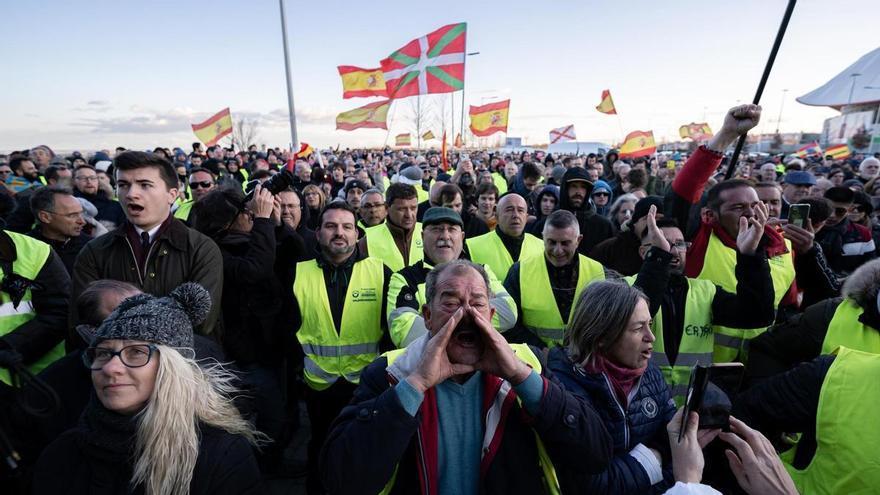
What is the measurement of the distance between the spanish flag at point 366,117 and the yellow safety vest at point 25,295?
12.4 meters

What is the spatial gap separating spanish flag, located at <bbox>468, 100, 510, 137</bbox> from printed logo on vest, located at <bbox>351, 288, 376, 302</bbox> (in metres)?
16.9

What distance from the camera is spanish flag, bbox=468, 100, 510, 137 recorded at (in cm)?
1938

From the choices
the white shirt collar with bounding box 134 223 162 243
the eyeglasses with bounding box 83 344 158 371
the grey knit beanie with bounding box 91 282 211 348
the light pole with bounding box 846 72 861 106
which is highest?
the light pole with bounding box 846 72 861 106

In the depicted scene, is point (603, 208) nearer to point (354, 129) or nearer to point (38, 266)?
point (38, 266)

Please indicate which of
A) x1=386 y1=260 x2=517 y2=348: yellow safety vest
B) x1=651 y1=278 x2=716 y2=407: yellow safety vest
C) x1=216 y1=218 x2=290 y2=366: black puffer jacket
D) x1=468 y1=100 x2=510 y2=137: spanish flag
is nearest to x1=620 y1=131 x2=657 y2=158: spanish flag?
x1=468 y1=100 x2=510 y2=137: spanish flag

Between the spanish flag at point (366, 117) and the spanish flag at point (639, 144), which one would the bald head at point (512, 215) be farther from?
the spanish flag at point (639, 144)

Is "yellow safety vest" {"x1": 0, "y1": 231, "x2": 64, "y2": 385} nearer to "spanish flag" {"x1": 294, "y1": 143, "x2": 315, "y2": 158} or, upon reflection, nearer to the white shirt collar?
the white shirt collar

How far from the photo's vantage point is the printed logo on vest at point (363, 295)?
3188 mm

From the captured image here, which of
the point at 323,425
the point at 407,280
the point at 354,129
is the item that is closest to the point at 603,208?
the point at 407,280

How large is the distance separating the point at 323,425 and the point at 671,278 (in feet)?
8.61

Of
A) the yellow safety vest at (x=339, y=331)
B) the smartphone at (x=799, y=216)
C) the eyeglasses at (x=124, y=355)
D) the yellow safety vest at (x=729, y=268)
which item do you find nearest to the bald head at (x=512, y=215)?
the yellow safety vest at (x=729, y=268)

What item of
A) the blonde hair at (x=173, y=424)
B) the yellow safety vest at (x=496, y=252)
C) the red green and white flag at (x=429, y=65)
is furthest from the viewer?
the red green and white flag at (x=429, y=65)

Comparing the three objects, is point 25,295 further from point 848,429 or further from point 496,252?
point 848,429

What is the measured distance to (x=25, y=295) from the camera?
2.96m
